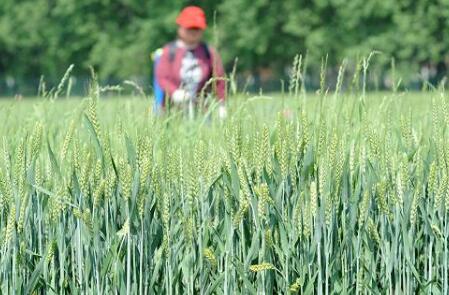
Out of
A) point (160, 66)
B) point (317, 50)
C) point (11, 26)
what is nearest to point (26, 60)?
point (11, 26)

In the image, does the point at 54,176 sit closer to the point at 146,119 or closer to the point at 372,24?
the point at 146,119

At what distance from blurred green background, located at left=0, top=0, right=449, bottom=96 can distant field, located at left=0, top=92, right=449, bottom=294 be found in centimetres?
2537

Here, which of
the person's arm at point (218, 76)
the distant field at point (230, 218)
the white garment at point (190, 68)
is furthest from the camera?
the white garment at point (190, 68)

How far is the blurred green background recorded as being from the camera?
102 feet

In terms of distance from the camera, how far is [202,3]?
110ft

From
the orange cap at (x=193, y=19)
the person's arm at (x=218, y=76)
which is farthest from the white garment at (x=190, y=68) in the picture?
the person's arm at (x=218, y=76)

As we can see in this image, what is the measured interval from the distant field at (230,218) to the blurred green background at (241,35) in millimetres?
25366

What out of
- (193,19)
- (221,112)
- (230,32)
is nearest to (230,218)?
(221,112)

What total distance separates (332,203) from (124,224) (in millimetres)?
474

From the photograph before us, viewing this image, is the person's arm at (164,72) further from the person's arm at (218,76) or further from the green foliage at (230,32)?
the green foliage at (230,32)

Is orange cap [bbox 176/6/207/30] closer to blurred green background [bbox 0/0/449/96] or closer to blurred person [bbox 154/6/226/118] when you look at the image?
blurred person [bbox 154/6/226/118]

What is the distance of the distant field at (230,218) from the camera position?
258 centimetres

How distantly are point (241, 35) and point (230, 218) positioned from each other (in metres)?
30.6

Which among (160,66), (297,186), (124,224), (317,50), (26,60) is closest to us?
(124,224)
